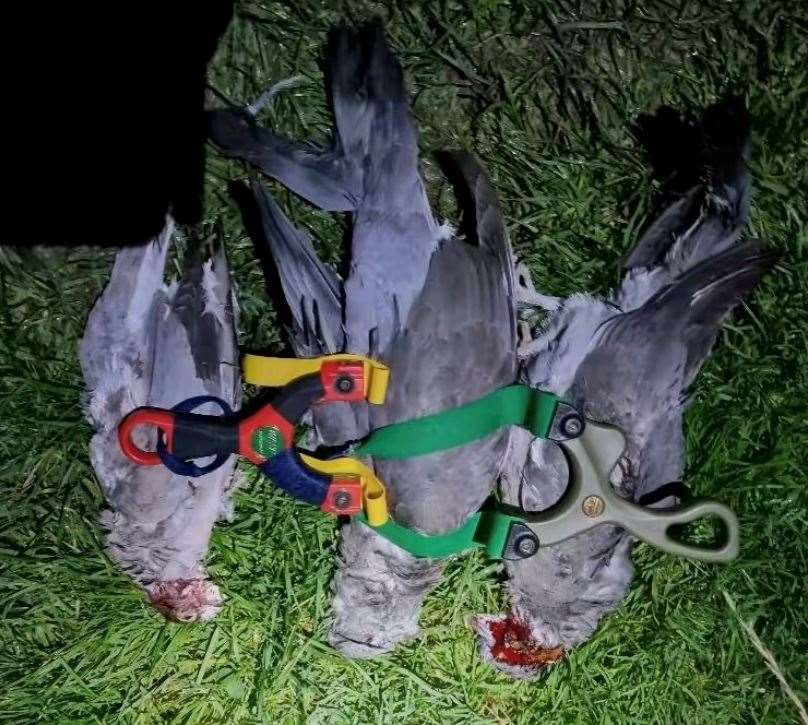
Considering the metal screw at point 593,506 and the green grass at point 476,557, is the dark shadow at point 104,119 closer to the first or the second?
the green grass at point 476,557

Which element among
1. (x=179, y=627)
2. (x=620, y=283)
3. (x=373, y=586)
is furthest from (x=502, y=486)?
(x=179, y=627)

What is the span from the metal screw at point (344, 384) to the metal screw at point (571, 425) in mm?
524

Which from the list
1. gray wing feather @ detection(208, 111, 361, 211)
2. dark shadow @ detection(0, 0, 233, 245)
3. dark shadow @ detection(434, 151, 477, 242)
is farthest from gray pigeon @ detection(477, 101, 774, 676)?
dark shadow @ detection(0, 0, 233, 245)

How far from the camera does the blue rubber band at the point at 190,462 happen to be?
1.96 m

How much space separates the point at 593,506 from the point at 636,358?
0.38 meters

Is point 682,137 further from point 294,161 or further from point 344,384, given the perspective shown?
point 344,384

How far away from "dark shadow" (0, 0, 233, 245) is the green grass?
0.08m

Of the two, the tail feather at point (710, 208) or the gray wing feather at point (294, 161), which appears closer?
the gray wing feather at point (294, 161)

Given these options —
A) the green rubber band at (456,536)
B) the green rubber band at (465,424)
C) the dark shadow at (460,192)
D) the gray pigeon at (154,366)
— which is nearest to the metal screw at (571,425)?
the green rubber band at (465,424)

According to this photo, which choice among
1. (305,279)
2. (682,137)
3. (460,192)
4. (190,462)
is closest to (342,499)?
(190,462)

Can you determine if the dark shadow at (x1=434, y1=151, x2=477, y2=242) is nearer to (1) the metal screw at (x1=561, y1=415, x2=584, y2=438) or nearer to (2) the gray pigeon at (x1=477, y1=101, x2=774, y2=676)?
(2) the gray pigeon at (x1=477, y1=101, x2=774, y2=676)

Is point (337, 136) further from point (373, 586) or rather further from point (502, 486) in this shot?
point (373, 586)

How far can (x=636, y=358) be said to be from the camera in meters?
2.02

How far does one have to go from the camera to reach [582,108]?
233 centimetres
